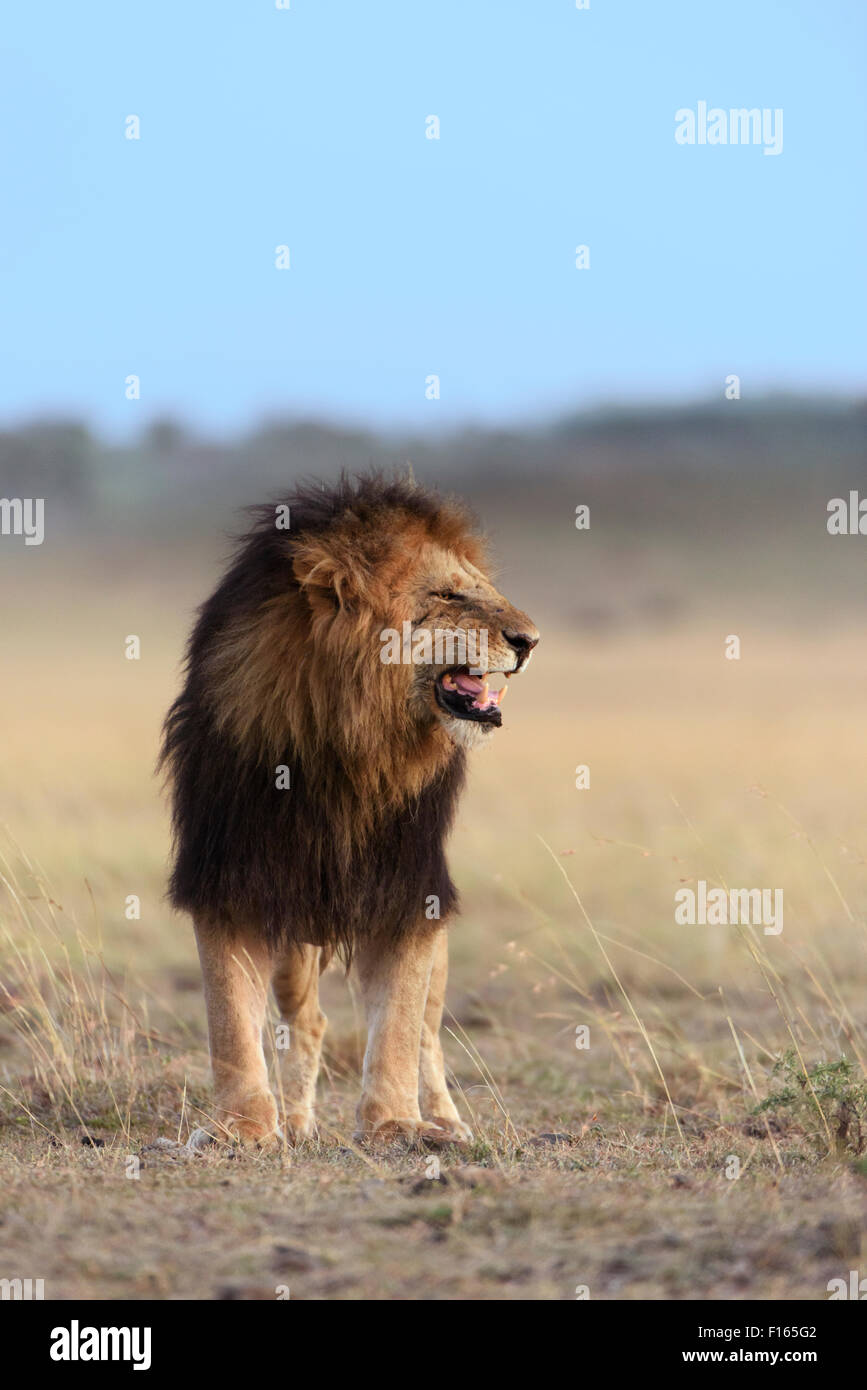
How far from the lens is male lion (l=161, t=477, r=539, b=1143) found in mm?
5859

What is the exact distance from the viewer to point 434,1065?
6.88 metres

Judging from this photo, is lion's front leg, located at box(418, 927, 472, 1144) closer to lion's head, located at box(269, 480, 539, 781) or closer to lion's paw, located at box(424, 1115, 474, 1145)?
lion's paw, located at box(424, 1115, 474, 1145)

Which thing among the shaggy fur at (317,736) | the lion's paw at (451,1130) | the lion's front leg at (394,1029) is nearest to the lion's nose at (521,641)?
the shaggy fur at (317,736)

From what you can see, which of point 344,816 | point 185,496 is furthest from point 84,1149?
point 185,496

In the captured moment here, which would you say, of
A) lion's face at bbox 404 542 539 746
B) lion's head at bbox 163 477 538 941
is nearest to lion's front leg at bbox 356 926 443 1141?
lion's head at bbox 163 477 538 941

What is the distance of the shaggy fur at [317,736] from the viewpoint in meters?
5.86

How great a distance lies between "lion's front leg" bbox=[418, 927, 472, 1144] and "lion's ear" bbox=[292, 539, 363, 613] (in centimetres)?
148

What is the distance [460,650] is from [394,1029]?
1.37 metres

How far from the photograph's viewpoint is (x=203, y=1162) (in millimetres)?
5422

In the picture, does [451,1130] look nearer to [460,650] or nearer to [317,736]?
[317,736]

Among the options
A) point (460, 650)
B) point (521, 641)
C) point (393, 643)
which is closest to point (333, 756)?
point (393, 643)
